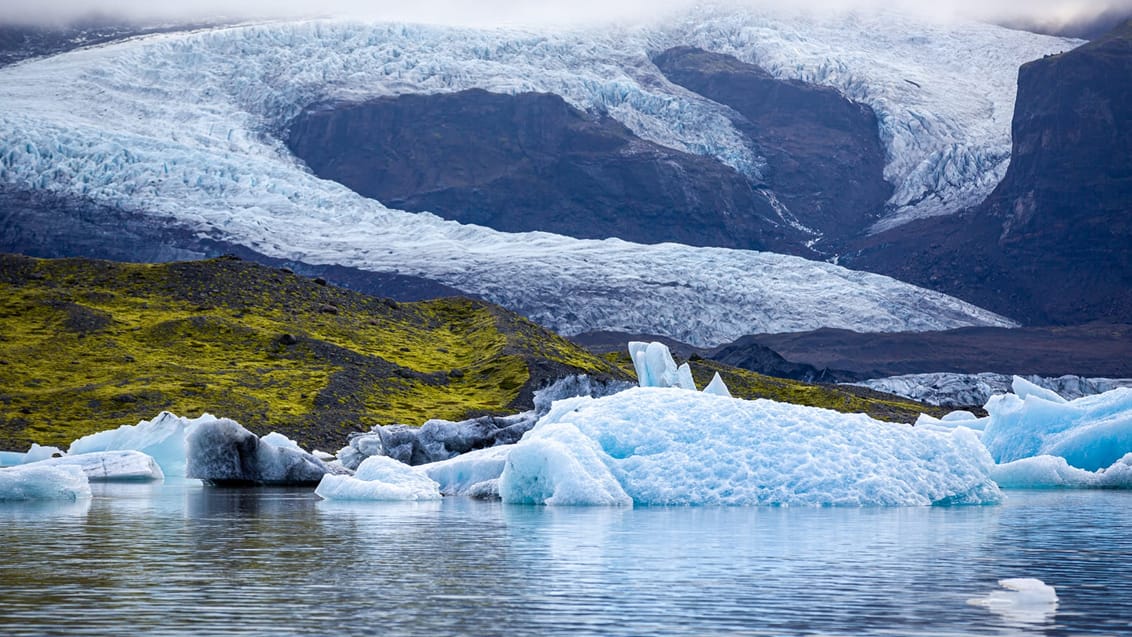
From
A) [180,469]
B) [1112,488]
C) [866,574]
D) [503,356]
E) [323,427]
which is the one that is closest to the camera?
[866,574]

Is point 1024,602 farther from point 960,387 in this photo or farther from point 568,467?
point 960,387

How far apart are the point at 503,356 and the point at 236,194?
82351 mm

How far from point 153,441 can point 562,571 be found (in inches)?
1766

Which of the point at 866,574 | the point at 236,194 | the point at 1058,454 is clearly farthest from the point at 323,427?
the point at 236,194

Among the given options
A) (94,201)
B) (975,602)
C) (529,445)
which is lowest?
(975,602)

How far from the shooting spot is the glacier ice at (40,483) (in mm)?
37000

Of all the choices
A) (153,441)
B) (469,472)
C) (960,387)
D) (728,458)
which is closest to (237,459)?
(469,472)

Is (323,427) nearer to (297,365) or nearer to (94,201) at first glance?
(297,365)

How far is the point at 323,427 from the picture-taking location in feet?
261

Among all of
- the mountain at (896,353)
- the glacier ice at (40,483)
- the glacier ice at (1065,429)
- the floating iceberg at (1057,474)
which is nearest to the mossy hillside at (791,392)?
the mountain at (896,353)

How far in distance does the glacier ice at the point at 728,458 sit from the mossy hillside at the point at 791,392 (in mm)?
73250

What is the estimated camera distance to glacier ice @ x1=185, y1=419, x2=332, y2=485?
48.8 m

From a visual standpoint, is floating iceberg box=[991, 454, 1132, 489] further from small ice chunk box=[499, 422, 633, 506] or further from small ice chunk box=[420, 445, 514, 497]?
small ice chunk box=[499, 422, 633, 506]

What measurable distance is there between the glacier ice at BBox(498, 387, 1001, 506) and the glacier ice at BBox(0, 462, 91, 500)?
12.6 metres
